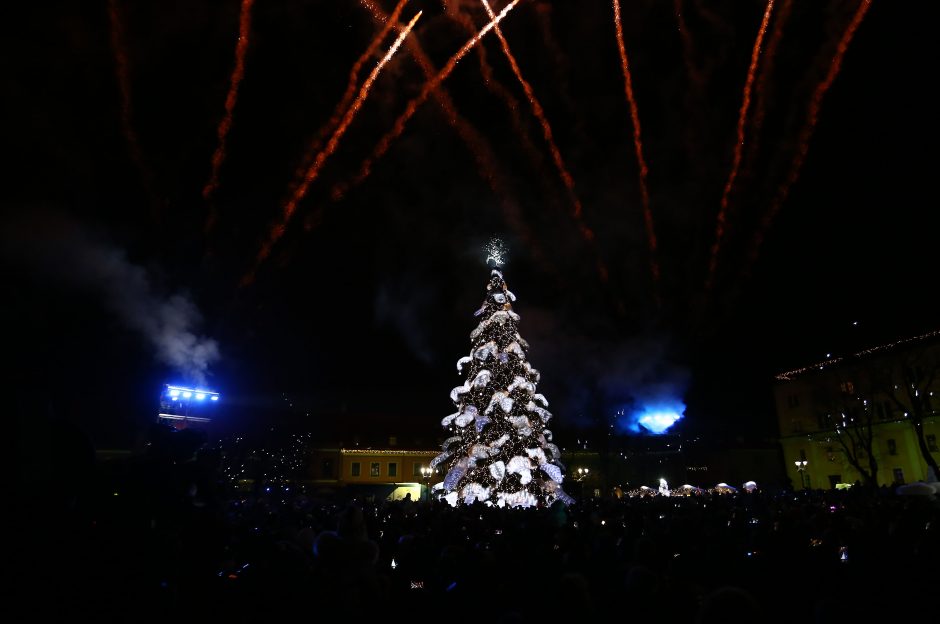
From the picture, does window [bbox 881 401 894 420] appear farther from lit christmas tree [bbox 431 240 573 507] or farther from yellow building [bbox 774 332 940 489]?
lit christmas tree [bbox 431 240 573 507]

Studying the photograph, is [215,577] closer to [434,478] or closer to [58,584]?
[58,584]

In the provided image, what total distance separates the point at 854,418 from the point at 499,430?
2957 cm

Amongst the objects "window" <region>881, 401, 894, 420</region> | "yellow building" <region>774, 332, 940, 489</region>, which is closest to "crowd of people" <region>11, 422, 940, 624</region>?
"yellow building" <region>774, 332, 940, 489</region>

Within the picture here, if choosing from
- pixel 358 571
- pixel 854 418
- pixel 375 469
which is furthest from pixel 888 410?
pixel 358 571

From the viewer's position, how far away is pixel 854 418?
3897cm

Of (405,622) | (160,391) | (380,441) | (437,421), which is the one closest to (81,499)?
(160,391)

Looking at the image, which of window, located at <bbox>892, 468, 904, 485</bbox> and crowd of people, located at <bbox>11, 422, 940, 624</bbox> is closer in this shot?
crowd of people, located at <bbox>11, 422, 940, 624</bbox>

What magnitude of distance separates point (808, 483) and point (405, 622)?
64.4m

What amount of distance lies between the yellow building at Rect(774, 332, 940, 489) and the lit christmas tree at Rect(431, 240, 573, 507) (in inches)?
1046

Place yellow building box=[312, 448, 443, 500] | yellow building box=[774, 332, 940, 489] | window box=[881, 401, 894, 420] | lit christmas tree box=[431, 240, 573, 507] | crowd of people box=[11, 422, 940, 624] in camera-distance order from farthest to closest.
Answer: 1. yellow building box=[312, 448, 443, 500]
2. window box=[881, 401, 894, 420]
3. yellow building box=[774, 332, 940, 489]
4. lit christmas tree box=[431, 240, 573, 507]
5. crowd of people box=[11, 422, 940, 624]

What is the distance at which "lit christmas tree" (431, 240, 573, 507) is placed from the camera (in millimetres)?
25594

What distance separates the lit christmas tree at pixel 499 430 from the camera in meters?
25.6

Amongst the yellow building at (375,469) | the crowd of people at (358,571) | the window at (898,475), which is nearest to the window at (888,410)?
the window at (898,475)

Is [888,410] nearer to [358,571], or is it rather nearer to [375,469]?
[375,469]
